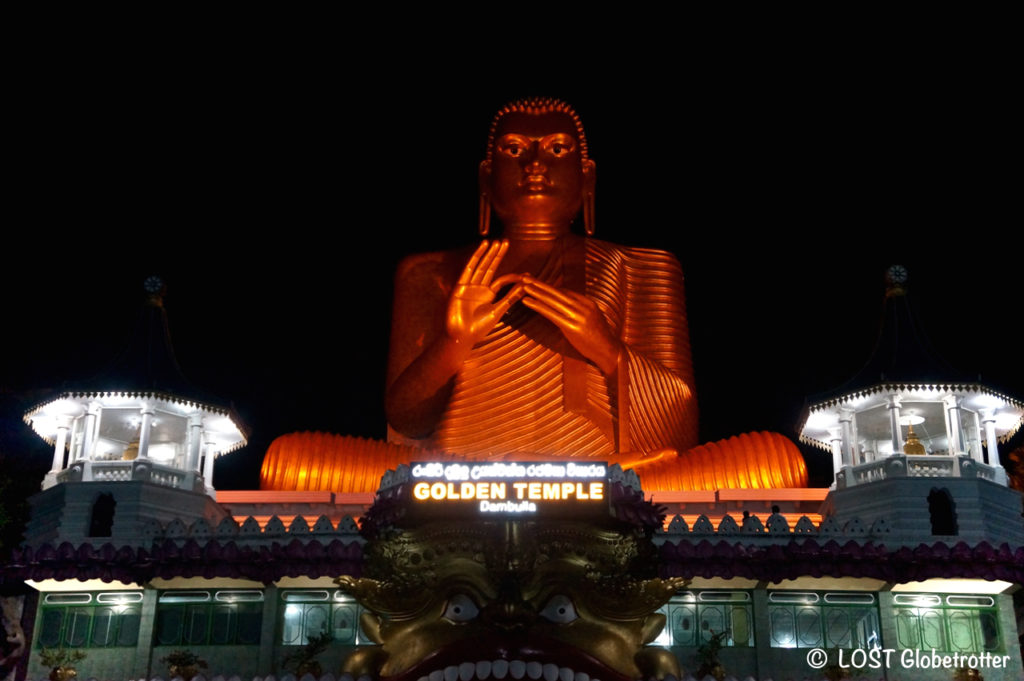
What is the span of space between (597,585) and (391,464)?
285 inches

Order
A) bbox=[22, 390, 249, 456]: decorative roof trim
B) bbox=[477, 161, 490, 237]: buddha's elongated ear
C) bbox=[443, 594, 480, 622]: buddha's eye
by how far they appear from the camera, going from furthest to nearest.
→ bbox=[477, 161, 490, 237]: buddha's elongated ear → bbox=[22, 390, 249, 456]: decorative roof trim → bbox=[443, 594, 480, 622]: buddha's eye

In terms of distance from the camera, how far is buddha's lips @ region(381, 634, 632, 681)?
1321 centimetres

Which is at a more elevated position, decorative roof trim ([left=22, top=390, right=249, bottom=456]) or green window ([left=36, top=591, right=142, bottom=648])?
decorative roof trim ([left=22, top=390, right=249, bottom=456])

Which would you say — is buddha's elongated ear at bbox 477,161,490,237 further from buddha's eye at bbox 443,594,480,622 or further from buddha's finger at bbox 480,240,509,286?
buddha's eye at bbox 443,594,480,622

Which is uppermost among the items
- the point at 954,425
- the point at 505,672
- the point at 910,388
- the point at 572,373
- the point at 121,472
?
the point at 572,373

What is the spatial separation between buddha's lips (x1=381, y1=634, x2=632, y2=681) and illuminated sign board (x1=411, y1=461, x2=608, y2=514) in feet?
4.76

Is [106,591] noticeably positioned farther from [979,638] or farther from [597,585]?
[979,638]

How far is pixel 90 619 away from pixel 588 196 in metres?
11.1

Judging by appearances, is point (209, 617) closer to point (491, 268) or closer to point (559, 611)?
point (559, 611)

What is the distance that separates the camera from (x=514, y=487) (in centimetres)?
1427

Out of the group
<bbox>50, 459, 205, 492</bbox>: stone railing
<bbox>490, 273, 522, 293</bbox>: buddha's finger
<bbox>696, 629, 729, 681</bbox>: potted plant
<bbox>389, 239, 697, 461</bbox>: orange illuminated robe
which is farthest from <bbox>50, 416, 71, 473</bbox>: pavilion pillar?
<bbox>696, 629, 729, 681</bbox>: potted plant

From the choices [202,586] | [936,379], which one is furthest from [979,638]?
[202,586]

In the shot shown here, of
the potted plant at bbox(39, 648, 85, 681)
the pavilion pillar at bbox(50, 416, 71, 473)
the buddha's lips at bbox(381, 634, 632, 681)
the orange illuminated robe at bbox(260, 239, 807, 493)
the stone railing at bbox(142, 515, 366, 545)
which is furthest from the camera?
the orange illuminated robe at bbox(260, 239, 807, 493)

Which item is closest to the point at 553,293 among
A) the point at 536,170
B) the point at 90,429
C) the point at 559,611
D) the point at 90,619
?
the point at 536,170
